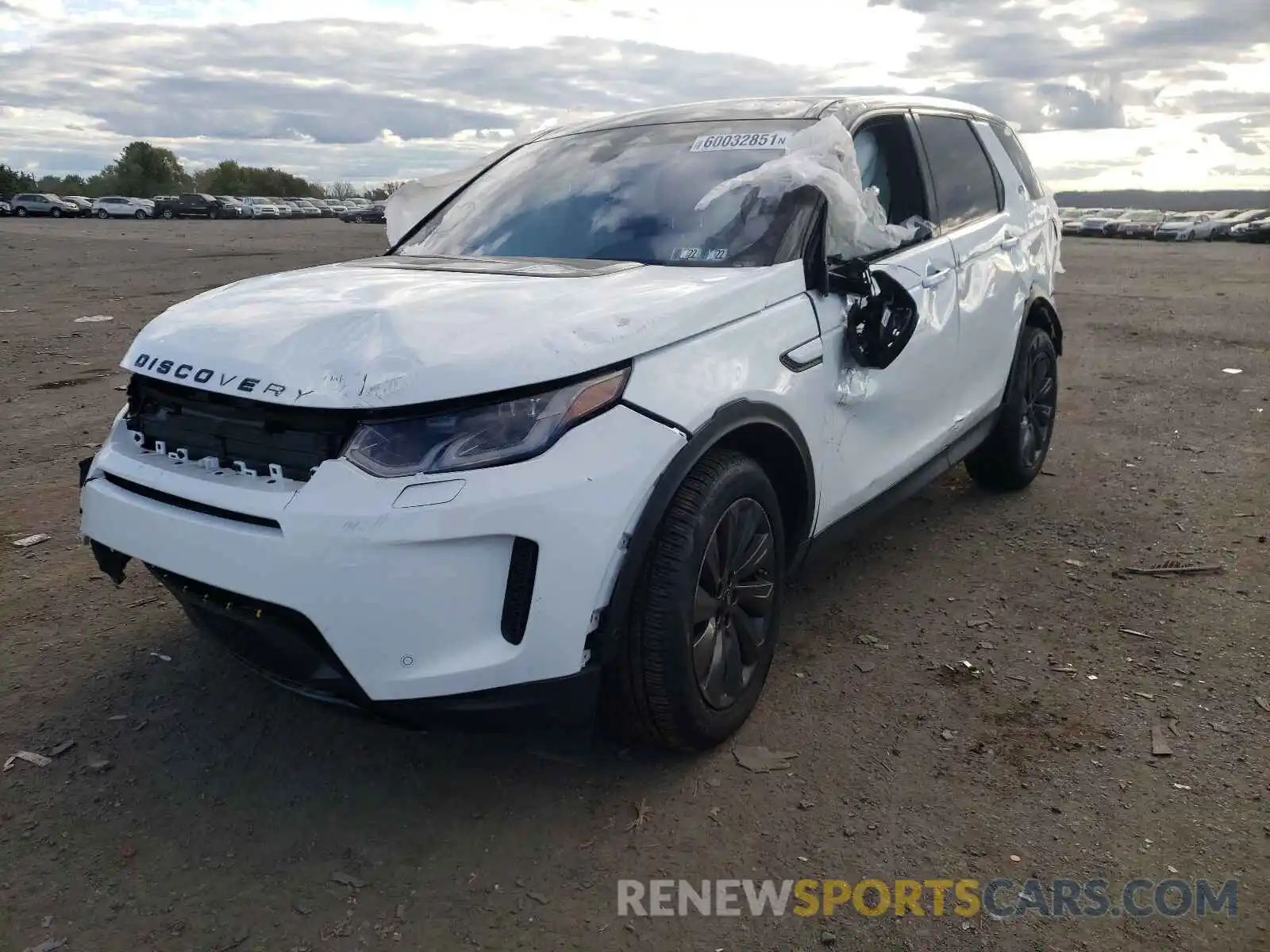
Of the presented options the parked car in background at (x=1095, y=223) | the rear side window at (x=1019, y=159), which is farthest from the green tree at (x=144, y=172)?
the rear side window at (x=1019, y=159)

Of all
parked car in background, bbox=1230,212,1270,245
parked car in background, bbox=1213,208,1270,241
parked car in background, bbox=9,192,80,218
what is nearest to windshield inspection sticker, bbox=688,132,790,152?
parked car in background, bbox=1230,212,1270,245

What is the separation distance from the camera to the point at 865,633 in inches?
146

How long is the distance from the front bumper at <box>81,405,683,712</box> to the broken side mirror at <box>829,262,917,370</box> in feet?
3.62

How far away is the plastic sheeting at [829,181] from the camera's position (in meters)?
3.19

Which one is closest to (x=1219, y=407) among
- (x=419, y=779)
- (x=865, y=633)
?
(x=865, y=633)

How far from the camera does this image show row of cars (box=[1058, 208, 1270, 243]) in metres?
44.4

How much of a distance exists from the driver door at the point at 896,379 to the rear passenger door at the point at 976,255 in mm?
115

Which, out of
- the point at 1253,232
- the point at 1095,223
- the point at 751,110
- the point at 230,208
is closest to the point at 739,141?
the point at 751,110

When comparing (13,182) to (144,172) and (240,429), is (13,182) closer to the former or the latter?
(144,172)

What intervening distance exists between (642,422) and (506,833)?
1110mm

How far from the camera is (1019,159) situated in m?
5.17

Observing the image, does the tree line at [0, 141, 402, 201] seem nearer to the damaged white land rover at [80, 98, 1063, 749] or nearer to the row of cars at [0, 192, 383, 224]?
the row of cars at [0, 192, 383, 224]

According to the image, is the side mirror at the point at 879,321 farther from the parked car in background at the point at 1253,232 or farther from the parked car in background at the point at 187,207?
the parked car in background at the point at 187,207

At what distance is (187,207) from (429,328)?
198 ft
